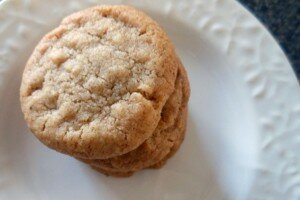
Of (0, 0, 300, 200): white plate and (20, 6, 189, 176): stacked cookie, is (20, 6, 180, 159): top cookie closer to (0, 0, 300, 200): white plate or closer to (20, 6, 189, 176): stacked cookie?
(20, 6, 189, 176): stacked cookie

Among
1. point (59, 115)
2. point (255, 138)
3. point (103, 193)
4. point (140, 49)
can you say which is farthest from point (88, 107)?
point (255, 138)

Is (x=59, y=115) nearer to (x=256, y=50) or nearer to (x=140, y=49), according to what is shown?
(x=140, y=49)

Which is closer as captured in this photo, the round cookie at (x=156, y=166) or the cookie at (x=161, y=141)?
the cookie at (x=161, y=141)

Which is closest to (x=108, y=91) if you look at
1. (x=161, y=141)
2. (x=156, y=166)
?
(x=161, y=141)

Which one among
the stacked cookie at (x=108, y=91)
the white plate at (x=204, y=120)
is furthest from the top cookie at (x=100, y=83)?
the white plate at (x=204, y=120)

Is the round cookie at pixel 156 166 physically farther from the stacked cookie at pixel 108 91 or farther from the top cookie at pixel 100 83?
the top cookie at pixel 100 83

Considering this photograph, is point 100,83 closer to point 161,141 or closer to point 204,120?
point 161,141

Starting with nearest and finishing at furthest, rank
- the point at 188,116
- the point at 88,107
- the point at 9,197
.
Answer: the point at 88,107 < the point at 9,197 < the point at 188,116

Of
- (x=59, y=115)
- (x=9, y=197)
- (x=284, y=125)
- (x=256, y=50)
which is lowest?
(x=9, y=197)
